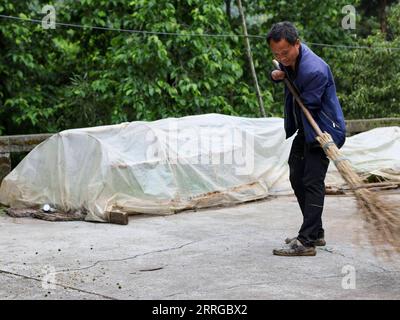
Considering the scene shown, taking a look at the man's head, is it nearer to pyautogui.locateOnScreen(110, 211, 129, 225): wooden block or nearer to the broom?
the broom

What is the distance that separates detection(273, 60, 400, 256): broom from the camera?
4.63 metres

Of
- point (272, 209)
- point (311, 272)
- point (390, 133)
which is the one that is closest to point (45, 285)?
point (311, 272)

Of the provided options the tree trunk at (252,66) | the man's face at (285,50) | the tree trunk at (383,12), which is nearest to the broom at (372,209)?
the man's face at (285,50)

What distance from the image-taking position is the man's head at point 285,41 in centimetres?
547

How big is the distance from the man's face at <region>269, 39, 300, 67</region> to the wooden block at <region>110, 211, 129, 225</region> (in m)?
2.50

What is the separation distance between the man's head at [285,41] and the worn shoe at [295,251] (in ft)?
4.73

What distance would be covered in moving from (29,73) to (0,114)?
35.5 inches

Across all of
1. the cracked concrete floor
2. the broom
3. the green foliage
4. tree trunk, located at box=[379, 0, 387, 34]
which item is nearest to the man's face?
the broom

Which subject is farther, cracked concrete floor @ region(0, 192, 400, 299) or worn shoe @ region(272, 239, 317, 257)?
worn shoe @ region(272, 239, 317, 257)

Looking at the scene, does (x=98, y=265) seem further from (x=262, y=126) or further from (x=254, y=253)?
(x=262, y=126)

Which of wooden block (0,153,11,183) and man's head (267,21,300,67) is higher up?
man's head (267,21,300,67)

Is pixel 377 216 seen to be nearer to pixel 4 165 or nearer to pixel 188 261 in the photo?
pixel 188 261

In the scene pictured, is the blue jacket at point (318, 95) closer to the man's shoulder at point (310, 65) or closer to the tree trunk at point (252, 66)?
the man's shoulder at point (310, 65)

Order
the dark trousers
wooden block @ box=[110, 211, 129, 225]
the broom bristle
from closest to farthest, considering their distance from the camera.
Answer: the broom bristle
the dark trousers
wooden block @ box=[110, 211, 129, 225]
